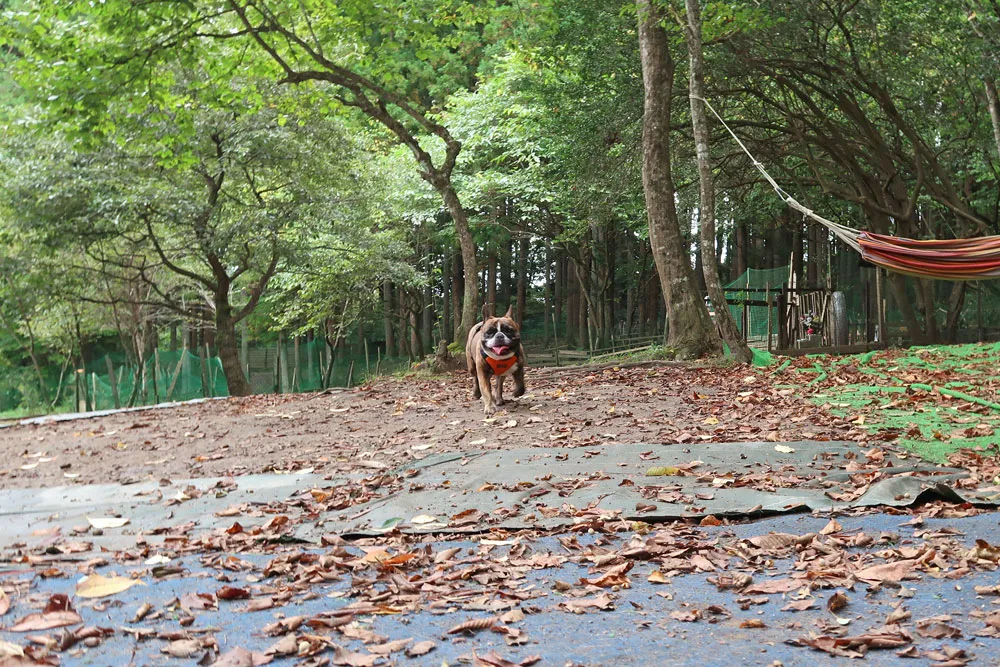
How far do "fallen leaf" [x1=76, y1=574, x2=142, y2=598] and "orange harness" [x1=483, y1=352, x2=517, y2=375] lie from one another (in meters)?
4.52

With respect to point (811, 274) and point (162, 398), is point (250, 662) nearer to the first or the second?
point (162, 398)

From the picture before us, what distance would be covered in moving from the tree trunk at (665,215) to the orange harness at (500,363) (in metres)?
3.74

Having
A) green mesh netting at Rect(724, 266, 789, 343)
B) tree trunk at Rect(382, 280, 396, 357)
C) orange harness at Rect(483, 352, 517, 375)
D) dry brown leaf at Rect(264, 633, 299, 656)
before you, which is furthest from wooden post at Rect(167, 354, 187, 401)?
dry brown leaf at Rect(264, 633, 299, 656)

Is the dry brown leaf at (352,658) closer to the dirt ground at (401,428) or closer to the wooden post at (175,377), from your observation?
the dirt ground at (401,428)

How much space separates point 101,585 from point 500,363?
4668 mm

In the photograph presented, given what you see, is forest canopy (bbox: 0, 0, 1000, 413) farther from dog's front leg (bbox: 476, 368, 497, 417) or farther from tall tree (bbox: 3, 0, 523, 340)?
dog's front leg (bbox: 476, 368, 497, 417)

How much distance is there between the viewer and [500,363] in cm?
764

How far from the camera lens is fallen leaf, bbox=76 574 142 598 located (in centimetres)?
318

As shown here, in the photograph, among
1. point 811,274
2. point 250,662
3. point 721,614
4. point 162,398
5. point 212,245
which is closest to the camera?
point 250,662

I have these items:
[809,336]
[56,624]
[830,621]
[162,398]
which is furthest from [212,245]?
[830,621]

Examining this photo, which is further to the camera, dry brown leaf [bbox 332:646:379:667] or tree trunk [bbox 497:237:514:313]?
tree trunk [bbox 497:237:514:313]

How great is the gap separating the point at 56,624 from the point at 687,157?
14375mm

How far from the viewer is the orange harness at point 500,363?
25.0ft

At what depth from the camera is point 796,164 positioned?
56.8ft
